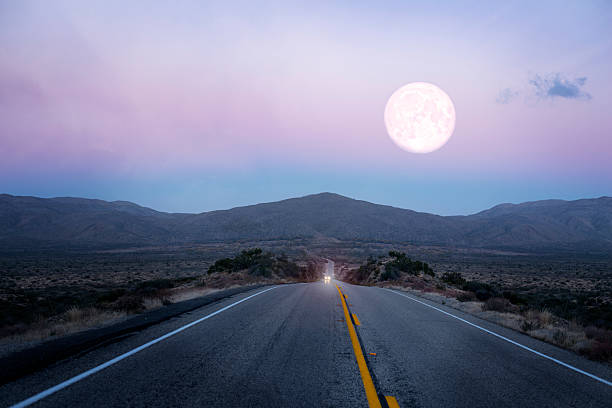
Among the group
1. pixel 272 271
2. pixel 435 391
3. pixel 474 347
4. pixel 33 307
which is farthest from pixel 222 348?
pixel 272 271

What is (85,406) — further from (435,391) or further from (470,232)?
(470,232)

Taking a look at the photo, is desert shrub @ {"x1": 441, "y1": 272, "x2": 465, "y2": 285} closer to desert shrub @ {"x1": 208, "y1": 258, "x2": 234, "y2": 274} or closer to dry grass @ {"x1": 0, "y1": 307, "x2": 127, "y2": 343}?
desert shrub @ {"x1": 208, "y1": 258, "x2": 234, "y2": 274}

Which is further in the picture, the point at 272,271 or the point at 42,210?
the point at 42,210

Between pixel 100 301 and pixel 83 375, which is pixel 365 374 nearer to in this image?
pixel 83 375

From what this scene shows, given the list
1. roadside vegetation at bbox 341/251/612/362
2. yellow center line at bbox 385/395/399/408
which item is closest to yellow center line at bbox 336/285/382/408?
yellow center line at bbox 385/395/399/408

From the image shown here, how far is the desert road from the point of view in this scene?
14.4ft

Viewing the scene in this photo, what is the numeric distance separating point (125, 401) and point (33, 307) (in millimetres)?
22327

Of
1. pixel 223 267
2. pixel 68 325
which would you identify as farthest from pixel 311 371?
pixel 223 267

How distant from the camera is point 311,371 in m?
5.46

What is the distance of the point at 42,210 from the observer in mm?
198500

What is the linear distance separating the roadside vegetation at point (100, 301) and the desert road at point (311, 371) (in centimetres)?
225

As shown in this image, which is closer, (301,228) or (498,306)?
(498,306)

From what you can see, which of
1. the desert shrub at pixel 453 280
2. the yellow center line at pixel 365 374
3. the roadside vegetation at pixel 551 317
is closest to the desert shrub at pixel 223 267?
the roadside vegetation at pixel 551 317

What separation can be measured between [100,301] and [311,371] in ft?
58.6
